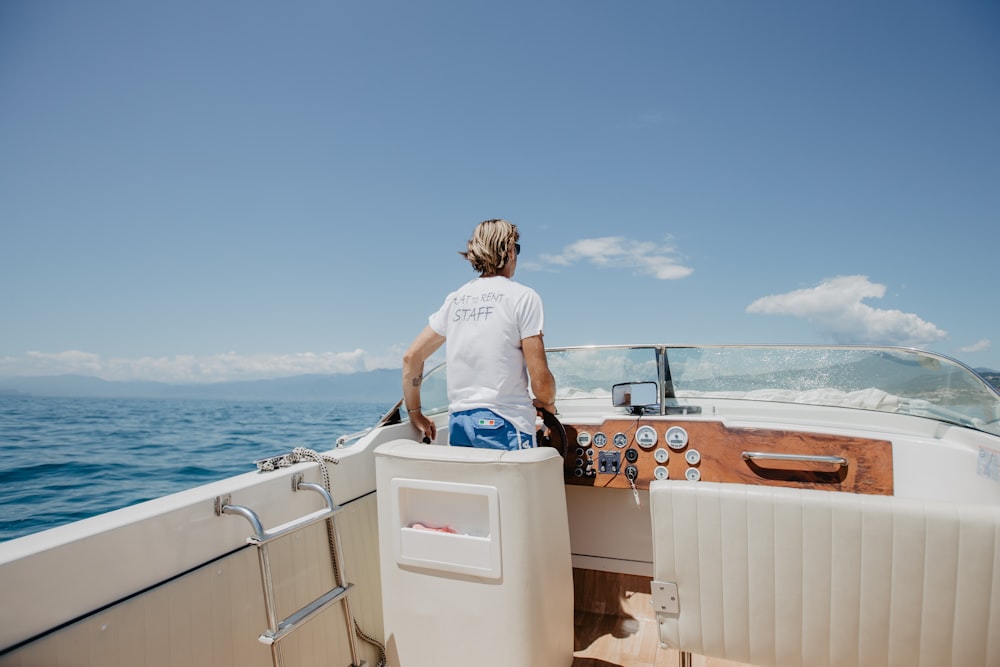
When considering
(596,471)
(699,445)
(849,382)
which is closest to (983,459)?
(849,382)

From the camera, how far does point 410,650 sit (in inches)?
55.9

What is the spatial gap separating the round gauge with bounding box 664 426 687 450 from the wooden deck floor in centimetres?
66

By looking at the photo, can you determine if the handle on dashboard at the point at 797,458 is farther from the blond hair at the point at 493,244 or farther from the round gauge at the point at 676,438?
the blond hair at the point at 493,244

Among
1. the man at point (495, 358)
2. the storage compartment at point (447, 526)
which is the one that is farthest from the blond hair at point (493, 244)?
the storage compartment at point (447, 526)

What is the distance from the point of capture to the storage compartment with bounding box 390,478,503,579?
1314 mm

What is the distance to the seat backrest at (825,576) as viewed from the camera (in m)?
0.99

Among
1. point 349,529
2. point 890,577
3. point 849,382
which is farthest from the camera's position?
point 849,382

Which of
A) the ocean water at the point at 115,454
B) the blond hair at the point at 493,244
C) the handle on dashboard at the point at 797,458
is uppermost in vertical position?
the blond hair at the point at 493,244

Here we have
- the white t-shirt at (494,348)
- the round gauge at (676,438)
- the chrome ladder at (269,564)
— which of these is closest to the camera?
the chrome ladder at (269,564)

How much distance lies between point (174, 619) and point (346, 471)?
2.07ft

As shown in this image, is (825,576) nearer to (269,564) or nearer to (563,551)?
(563,551)

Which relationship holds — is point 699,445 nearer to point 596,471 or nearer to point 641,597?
point 596,471

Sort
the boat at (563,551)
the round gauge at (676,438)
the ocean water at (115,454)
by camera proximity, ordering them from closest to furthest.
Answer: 1. the boat at (563,551)
2. the round gauge at (676,438)
3. the ocean water at (115,454)

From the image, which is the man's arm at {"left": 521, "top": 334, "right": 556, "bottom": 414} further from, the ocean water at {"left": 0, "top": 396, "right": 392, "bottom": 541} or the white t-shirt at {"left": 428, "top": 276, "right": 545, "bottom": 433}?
the ocean water at {"left": 0, "top": 396, "right": 392, "bottom": 541}
